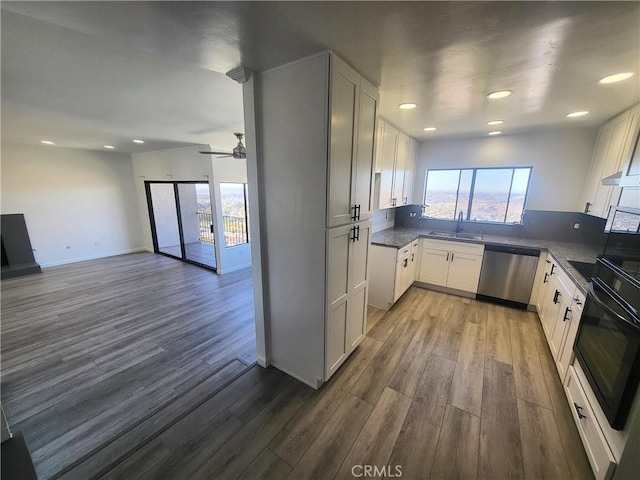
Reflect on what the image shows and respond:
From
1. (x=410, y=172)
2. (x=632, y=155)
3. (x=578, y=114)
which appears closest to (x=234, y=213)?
(x=410, y=172)

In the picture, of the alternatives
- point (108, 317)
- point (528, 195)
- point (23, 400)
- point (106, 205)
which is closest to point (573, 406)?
point (528, 195)

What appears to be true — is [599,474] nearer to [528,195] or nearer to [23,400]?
[528,195]

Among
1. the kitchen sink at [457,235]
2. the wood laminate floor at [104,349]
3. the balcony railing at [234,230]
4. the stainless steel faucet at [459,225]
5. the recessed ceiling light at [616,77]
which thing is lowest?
the wood laminate floor at [104,349]

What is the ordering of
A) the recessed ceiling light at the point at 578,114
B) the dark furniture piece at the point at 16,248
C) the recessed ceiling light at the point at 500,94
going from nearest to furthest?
1. the recessed ceiling light at the point at 500,94
2. the recessed ceiling light at the point at 578,114
3. the dark furniture piece at the point at 16,248

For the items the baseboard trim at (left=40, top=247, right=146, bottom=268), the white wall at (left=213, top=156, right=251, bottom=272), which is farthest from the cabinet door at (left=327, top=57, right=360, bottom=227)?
the baseboard trim at (left=40, top=247, right=146, bottom=268)

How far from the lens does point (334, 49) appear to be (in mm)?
1452

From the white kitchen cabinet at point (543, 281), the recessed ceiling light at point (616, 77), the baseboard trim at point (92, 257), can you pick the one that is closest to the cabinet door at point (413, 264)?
the white kitchen cabinet at point (543, 281)

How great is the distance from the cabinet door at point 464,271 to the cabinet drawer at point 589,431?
1739 millimetres

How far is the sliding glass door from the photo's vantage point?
5309 millimetres

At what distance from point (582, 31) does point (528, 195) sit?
119 inches

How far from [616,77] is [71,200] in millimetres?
8249

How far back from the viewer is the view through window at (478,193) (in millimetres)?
3727

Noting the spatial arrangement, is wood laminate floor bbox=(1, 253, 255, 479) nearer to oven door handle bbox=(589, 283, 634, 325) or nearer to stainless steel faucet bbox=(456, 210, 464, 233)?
oven door handle bbox=(589, 283, 634, 325)

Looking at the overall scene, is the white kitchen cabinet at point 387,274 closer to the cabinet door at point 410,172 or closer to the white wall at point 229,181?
the cabinet door at point 410,172
